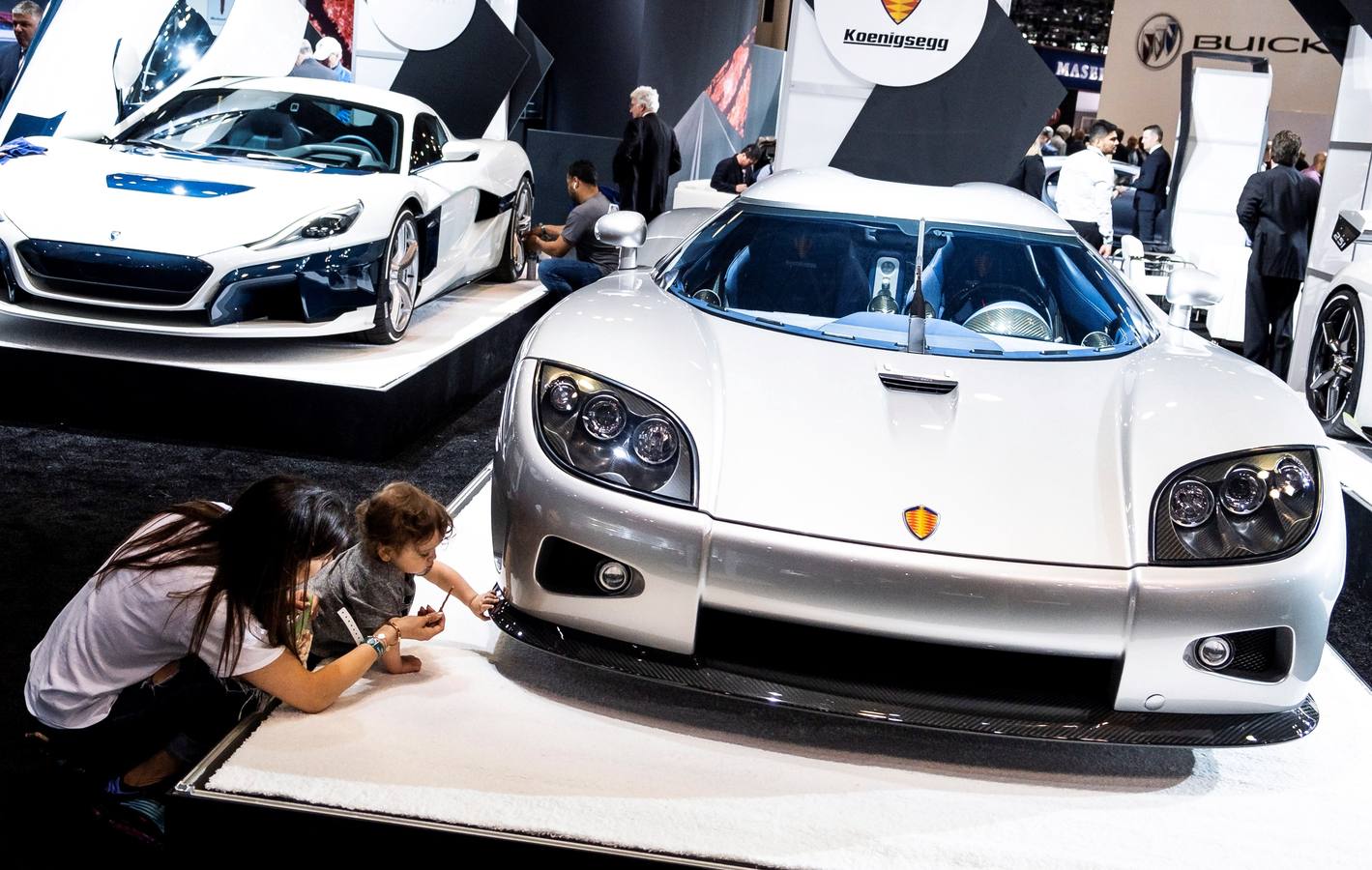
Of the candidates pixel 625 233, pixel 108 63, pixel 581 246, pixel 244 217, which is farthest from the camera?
pixel 108 63

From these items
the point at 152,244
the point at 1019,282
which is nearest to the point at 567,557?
the point at 1019,282

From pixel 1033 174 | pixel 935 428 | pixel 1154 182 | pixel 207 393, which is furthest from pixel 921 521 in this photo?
pixel 1154 182

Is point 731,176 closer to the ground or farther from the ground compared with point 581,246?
closer to the ground

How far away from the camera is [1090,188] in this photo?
380 inches

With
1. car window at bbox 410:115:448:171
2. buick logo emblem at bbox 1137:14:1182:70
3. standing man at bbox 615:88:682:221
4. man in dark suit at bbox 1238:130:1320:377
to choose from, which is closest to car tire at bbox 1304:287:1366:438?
man in dark suit at bbox 1238:130:1320:377

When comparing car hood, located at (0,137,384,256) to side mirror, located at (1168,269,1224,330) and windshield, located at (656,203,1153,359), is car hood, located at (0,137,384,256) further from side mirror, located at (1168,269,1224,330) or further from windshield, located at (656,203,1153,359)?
side mirror, located at (1168,269,1224,330)

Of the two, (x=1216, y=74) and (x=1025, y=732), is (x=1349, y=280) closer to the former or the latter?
(x=1025, y=732)

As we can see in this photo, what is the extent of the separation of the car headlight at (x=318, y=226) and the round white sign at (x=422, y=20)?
4.13 metres

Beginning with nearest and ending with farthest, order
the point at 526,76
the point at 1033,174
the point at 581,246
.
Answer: the point at 581,246
the point at 526,76
the point at 1033,174

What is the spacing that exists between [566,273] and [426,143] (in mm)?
886

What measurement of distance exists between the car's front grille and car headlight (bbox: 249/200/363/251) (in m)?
0.26

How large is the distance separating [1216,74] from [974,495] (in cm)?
1094

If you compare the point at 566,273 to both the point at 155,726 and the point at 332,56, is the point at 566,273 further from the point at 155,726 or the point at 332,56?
the point at 332,56

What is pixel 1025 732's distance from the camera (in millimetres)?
2152
